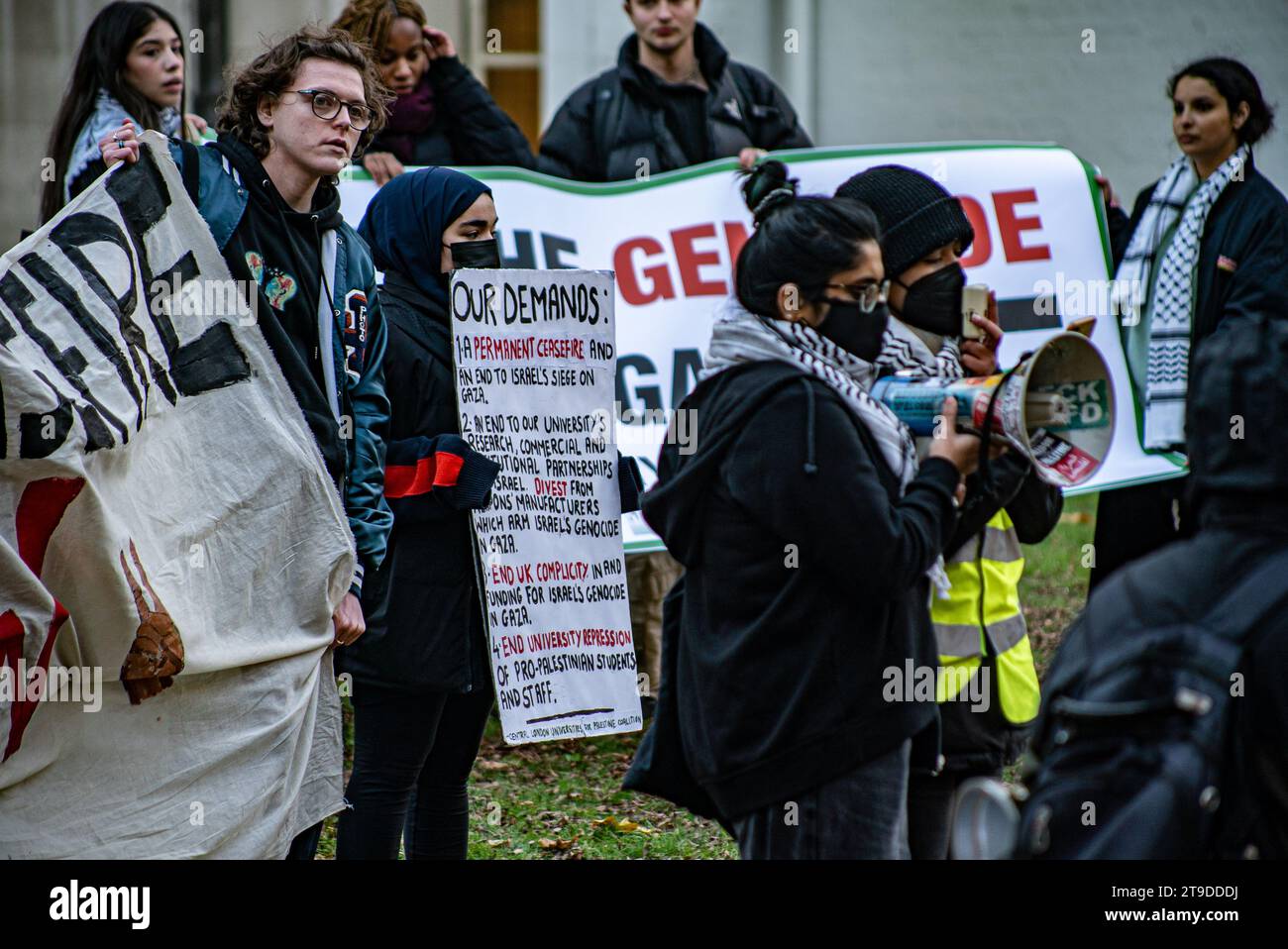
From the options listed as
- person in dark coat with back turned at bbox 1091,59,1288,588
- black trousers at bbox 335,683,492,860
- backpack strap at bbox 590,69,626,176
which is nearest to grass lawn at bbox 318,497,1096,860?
black trousers at bbox 335,683,492,860

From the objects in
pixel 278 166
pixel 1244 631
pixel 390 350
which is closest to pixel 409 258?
pixel 390 350

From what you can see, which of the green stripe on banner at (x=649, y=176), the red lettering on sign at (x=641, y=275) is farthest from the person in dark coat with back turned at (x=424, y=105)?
the red lettering on sign at (x=641, y=275)

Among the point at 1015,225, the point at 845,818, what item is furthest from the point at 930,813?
the point at 1015,225

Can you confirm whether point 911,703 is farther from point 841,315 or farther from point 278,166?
→ point 278,166

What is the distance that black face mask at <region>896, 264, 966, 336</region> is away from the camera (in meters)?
3.84

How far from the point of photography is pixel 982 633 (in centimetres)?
371

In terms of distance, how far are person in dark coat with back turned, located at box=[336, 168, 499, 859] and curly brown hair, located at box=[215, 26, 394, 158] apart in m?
0.39

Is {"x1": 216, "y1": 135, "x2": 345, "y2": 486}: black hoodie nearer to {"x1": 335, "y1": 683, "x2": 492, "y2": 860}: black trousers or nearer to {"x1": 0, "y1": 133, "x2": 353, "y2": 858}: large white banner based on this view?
{"x1": 0, "y1": 133, "x2": 353, "y2": 858}: large white banner

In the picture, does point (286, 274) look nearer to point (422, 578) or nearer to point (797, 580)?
point (422, 578)

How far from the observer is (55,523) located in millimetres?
3393

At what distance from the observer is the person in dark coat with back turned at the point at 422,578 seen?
13.3 ft

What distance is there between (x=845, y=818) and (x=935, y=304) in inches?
50.5
